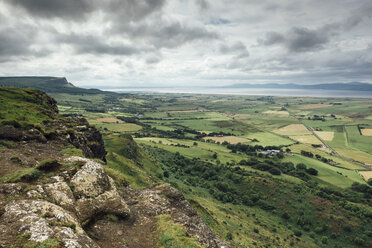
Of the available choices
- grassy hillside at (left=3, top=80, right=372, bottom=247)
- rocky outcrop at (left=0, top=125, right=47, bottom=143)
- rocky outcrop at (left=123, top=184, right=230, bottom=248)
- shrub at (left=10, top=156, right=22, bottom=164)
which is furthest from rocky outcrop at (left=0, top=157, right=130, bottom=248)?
rocky outcrop at (left=0, top=125, right=47, bottom=143)

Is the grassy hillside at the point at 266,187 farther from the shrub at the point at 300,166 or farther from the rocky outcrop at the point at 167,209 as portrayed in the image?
the rocky outcrop at the point at 167,209

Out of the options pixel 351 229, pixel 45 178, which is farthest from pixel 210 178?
pixel 45 178

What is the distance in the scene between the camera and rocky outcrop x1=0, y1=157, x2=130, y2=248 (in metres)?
12.0

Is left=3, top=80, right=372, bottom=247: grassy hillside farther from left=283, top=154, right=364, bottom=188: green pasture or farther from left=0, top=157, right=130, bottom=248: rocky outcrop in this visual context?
left=0, top=157, right=130, bottom=248: rocky outcrop

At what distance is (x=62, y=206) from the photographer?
52.0 feet

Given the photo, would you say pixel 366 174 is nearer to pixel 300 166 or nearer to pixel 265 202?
pixel 300 166

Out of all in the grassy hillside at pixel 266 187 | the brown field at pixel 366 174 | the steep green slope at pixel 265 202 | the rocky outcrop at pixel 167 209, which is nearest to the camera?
the rocky outcrop at pixel 167 209

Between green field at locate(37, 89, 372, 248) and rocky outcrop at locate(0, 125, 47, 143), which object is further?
green field at locate(37, 89, 372, 248)

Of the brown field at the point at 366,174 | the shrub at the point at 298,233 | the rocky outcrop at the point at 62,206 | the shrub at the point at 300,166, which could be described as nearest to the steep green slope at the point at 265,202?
the shrub at the point at 298,233

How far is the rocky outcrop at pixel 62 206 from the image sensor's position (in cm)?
1202

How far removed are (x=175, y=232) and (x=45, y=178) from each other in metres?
13.5

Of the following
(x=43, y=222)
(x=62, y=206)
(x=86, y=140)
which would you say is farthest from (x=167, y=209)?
(x=86, y=140)

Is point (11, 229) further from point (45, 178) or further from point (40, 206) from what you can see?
point (45, 178)

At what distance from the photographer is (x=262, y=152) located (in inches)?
6816
